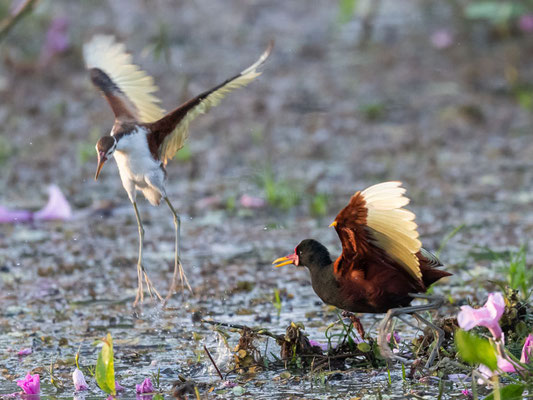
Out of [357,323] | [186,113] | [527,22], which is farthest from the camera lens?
[527,22]

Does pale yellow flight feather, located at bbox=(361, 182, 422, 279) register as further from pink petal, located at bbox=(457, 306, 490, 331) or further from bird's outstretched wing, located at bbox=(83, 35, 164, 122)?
bird's outstretched wing, located at bbox=(83, 35, 164, 122)

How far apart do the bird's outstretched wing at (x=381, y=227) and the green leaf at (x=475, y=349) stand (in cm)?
47

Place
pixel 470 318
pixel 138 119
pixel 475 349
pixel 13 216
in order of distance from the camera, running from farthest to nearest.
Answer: pixel 13 216
pixel 138 119
pixel 470 318
pixel 475 349

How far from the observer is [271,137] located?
28.8 ft

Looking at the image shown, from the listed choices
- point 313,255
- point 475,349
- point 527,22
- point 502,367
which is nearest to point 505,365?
point 502,367

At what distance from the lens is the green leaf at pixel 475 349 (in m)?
3.01

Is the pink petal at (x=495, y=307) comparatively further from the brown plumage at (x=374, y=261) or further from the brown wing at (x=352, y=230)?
the brown wing at (x=352, y=230)

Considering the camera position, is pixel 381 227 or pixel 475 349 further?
pixel 381 227

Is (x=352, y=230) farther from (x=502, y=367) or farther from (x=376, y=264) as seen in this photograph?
(x=502, y=367)

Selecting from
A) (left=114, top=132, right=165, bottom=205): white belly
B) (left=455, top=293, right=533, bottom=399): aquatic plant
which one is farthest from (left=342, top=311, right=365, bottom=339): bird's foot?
(left=114, top=132, right=165, bottom=205): white belly

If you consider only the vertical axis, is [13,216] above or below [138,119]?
below

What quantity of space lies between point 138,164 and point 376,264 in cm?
117

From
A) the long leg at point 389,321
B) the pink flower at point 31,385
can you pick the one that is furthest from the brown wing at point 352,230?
the pink flower at point 31,385

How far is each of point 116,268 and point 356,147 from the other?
3.30 metres
